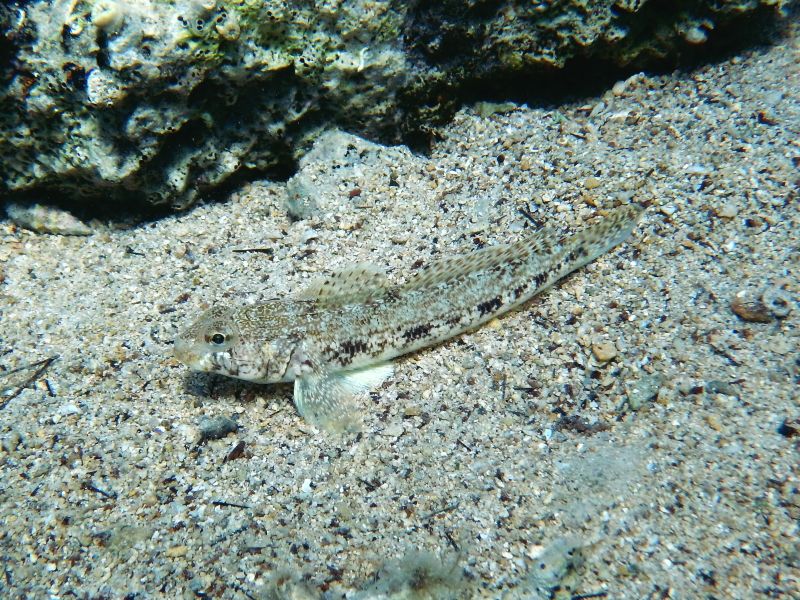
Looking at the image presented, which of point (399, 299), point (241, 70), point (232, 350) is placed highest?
point (241, 70)

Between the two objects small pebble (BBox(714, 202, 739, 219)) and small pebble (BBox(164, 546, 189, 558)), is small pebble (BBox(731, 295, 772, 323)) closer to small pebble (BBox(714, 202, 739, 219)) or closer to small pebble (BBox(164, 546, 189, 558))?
small pebble (BBox(714, 202, 739, 219))

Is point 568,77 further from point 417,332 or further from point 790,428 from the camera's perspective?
point 790,428

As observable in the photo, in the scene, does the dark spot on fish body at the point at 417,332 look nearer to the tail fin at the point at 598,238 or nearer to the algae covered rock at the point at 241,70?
the tail fin at the point at 598,238

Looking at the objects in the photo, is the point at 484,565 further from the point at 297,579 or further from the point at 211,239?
the point at 211,239

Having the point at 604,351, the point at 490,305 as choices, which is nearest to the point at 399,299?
the point at 490,305

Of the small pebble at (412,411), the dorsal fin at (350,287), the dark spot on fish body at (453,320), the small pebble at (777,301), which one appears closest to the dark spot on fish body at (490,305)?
the dark spot on fish body at (453,320)

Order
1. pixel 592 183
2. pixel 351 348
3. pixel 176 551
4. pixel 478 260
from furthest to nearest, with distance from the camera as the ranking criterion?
pixel 592 183 → pixel 478 260 → pixel 351 348 → pixel 176 551

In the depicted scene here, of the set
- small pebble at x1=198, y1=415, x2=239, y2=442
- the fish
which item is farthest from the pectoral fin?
small pebble at x1=198, y1=415, x2=239, y2=442
